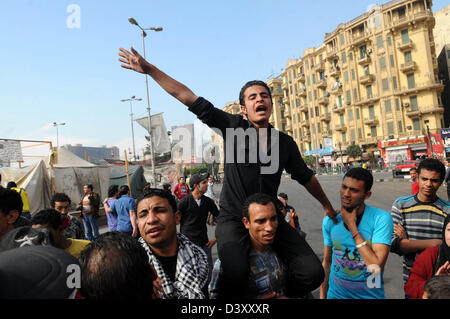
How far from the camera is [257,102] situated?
2.26m

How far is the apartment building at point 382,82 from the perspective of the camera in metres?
39.5

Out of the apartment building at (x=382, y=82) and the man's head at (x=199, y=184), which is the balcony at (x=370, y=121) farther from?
the man's head at (x=199, y=184)

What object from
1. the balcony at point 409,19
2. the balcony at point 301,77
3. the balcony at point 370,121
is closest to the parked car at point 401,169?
the balcony at point 370,121

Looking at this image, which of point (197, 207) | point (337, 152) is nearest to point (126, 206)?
point (197, 207)

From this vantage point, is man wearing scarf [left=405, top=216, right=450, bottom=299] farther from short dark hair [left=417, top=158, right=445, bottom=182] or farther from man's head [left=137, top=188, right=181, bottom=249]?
man's head [left=137, top=188, right=181, bottom=249]

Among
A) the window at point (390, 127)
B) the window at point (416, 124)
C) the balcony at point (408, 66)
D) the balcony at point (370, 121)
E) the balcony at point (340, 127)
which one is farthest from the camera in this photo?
the balcony at point (340, 127)

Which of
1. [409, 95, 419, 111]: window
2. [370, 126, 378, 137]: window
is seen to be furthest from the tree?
[409, 95, 419, 111]: window

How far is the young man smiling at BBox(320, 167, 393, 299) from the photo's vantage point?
231 cm

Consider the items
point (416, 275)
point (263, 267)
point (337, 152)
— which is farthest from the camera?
point (337, 152)

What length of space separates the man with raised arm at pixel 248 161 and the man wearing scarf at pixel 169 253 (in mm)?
205

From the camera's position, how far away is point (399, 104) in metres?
41.5
